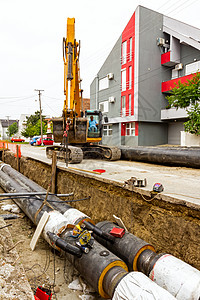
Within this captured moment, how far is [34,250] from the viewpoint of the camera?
19.3ft

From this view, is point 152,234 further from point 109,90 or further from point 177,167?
point 109,90

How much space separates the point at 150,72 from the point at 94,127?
47.1ft

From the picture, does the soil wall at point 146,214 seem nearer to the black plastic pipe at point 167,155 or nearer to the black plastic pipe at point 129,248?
the black plastic pipe at point 129,248

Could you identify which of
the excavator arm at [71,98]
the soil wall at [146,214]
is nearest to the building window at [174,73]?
the excavator arm at [71,98]

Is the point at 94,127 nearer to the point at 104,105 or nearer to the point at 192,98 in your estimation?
the point at 192,98

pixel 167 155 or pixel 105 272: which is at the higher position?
pixel 167 155

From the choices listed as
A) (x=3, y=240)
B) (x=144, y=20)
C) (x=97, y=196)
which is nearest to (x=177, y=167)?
(x=97, y=196)

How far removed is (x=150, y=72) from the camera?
23.5 m

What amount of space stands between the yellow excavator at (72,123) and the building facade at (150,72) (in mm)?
12552

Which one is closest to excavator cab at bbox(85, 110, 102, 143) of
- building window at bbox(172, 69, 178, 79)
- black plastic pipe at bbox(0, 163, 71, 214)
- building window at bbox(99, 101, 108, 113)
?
black plastic pipe at bbox(0, 163, 71, 214)

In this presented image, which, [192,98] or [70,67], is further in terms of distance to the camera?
[192,98]

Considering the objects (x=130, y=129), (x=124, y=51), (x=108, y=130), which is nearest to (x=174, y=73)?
(x=124, y=51)

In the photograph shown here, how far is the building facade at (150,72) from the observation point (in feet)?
74.1

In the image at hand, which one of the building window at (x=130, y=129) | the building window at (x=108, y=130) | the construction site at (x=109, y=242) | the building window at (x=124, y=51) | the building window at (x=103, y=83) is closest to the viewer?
the construction site at (x=109, y=242)
